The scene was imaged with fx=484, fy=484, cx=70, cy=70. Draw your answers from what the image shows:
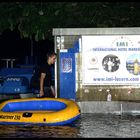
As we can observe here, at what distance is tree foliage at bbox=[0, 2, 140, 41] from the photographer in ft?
62.2

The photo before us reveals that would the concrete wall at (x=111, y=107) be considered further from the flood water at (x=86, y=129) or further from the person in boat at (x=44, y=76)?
the person in boat at (x=44, y=76)

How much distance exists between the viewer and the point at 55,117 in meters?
13.2

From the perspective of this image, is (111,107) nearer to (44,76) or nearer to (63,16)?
(44,76)

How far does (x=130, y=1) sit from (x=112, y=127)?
8.46m

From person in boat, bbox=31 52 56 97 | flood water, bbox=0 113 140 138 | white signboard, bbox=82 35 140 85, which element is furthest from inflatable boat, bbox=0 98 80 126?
white signboard, bbox=82 35 140 85

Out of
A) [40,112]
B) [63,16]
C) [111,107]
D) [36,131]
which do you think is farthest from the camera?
[63,16]

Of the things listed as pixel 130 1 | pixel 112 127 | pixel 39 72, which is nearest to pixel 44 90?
pixel 39 72

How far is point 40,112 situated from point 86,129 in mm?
1725

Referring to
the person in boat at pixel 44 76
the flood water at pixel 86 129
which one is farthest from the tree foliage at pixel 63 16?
the flood water at pixel 86 129

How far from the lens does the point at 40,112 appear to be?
1405 cm

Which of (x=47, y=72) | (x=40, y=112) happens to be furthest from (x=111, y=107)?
(x=40, y=112)

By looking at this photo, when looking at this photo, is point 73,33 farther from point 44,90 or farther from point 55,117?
point 55,117

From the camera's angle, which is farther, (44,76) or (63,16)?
(63,16)

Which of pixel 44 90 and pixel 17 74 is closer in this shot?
pixel 44 90
